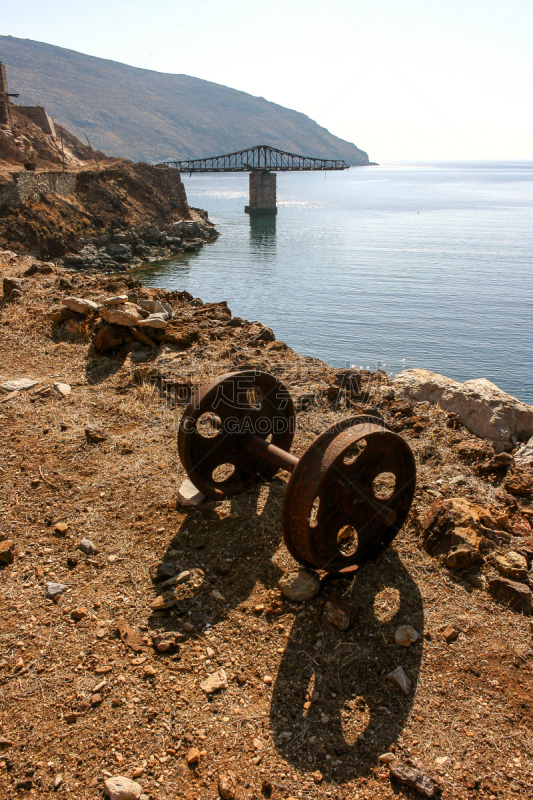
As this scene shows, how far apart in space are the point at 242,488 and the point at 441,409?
3.35 meters

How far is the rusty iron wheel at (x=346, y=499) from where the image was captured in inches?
127

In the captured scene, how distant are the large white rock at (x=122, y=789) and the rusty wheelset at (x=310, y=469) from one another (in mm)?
1535

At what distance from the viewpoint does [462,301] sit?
78.7ft

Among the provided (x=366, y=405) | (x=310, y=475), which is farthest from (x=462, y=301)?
Result: (x=310, y=475)

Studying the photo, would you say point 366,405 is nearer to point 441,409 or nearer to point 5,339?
point 441,409

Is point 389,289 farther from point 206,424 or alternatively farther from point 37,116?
point 37,116

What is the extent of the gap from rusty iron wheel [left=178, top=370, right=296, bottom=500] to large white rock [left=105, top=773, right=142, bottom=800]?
2249 millimetres

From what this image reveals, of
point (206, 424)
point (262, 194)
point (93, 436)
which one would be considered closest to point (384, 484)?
point (206, 424)

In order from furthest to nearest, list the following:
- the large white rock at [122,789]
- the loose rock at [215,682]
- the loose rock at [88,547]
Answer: the loose rock at [88,547] → the loose rock at [215,682] → the large white rock at [122,789]

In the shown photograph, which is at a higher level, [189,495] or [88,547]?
[189,495]

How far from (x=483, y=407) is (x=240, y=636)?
4558mm

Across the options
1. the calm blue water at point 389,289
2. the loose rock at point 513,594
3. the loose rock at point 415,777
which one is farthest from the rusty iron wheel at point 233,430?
Result: the calm blue water at point 389,289

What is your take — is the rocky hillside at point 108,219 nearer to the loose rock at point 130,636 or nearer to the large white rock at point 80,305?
the large white rock at point 80,305

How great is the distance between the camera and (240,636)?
10.6 ft
